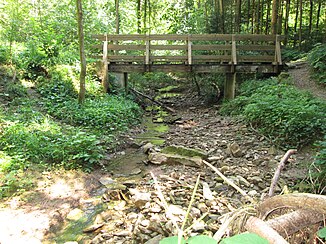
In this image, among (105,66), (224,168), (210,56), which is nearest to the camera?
(224,168)

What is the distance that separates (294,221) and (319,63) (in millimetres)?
10276

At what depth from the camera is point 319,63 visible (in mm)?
9828

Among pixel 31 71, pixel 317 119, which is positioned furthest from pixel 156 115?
pixel 317 119

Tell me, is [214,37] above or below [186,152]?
above

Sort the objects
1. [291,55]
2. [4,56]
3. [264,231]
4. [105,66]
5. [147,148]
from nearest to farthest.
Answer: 1. [264,231]
2. [147,148]
3. [4,56]
4. [105,66]
5. [291,55]

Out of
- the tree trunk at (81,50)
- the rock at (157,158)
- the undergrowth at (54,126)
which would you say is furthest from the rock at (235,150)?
the tree trunk at (81,50)

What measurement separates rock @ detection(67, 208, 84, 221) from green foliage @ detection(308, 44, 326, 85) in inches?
352

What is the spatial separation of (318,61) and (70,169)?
9.64 m

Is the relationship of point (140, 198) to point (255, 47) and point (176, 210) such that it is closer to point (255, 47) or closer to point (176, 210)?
point (176, 210)

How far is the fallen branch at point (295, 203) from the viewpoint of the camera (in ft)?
4.43

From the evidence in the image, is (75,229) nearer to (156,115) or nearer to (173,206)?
(173,206)

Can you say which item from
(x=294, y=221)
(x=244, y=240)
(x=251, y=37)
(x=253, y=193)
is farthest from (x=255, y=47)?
(x=244, y=240)

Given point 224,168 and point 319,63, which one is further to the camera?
point 319,63

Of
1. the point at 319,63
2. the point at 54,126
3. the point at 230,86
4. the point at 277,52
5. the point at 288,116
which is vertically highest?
the point at 277,52
